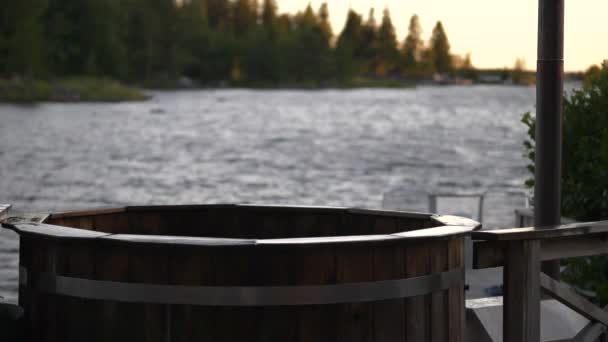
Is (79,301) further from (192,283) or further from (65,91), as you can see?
(65,91)

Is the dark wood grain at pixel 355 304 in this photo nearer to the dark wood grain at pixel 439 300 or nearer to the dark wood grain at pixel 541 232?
the dark wood grain at pixel 439 300

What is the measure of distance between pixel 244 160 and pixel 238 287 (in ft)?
202

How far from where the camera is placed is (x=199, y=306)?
509 cm

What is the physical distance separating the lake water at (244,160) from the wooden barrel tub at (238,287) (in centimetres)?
1032

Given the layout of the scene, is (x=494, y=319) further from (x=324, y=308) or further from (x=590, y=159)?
(x=590, y=159)

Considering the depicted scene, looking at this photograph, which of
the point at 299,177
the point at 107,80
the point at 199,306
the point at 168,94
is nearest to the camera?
the point at 199,306

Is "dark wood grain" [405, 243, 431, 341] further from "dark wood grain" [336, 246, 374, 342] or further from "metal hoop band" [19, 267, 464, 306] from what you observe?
"dark wood grain" [336, 246, 374, 342]

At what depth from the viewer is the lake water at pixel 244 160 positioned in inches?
1636

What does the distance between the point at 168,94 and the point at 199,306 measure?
631 ft

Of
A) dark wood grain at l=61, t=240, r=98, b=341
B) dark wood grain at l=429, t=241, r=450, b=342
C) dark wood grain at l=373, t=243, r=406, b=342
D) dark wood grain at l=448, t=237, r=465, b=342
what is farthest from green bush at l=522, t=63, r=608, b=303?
dark wood grain at l=61, t=240, r=98, b=341

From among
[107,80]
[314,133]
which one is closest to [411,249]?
[314,133]

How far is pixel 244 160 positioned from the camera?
66.4 metres

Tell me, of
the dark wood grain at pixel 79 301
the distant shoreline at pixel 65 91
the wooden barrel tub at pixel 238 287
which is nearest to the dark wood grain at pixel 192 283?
the wooden barrel tub at pixel 238 287

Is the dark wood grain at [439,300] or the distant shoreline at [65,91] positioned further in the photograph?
the distant shoreline at [65,91]
